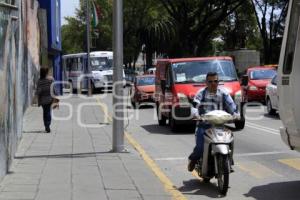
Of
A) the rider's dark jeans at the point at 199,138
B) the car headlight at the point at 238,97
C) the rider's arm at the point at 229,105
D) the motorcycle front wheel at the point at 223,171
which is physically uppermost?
the rider's arm at the point at 229,105

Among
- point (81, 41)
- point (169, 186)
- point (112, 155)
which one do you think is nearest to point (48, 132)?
point (112, 155)

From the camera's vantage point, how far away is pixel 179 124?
17.9 metres

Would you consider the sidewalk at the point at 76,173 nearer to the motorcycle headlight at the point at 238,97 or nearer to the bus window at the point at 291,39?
the bus window at the point at 291,39

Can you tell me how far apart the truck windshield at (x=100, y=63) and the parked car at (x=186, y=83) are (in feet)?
97.0

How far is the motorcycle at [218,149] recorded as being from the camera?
27.9ft

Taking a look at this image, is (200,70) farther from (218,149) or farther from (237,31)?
(237,31)

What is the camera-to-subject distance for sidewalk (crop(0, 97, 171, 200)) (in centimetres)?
849

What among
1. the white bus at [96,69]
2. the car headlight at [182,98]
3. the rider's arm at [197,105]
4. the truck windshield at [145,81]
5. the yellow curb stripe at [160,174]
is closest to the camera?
the yellow curb stripe at [160,174]

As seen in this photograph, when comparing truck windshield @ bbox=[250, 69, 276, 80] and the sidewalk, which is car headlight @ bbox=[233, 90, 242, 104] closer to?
the sidewalk

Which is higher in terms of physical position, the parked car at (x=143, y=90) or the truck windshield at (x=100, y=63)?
the truck windshield at (x=100, y=63)

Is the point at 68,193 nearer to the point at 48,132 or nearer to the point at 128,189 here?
the point at 128,189

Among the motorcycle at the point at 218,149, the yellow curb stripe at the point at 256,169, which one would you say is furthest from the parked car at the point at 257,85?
→ the motorcycle at the point at 218,149

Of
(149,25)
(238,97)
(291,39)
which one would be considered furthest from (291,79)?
(149,25)

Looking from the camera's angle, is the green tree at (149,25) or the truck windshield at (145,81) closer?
the truck windshield at (145,81)
